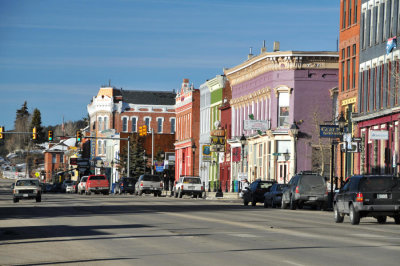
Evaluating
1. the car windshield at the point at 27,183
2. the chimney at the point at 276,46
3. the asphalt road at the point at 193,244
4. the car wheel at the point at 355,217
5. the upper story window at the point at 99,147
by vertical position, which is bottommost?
the asphalt road at the point at 193,244

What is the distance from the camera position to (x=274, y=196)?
158 feet

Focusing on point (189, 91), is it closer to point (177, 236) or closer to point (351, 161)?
point (351, 161)

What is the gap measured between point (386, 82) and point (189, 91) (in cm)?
5317

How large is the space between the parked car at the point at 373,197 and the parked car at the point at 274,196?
17741mm

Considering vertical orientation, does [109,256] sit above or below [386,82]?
below

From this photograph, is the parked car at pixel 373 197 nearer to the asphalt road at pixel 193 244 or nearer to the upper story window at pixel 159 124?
the asphalt road at pixel 193 244

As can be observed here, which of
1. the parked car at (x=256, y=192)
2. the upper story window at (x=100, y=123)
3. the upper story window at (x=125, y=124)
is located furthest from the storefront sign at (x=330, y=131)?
the upper story window at (x=100, y=123)

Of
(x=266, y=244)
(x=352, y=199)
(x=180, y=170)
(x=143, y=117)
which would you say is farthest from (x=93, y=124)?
(x=266, y=244)

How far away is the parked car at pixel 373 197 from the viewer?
28750 mm

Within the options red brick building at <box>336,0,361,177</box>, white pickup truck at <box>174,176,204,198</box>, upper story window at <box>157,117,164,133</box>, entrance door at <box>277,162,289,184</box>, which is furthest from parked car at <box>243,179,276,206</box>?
upper story window at <box>157,117,164,133</box>

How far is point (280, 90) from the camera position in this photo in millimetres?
72750

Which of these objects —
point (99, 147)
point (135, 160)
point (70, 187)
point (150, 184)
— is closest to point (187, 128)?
point (135, 160)

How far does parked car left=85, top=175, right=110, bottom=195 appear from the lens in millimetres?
77994

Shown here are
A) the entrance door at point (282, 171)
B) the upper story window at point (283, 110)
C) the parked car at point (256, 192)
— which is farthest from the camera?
the upper story window at point (283, 110)
